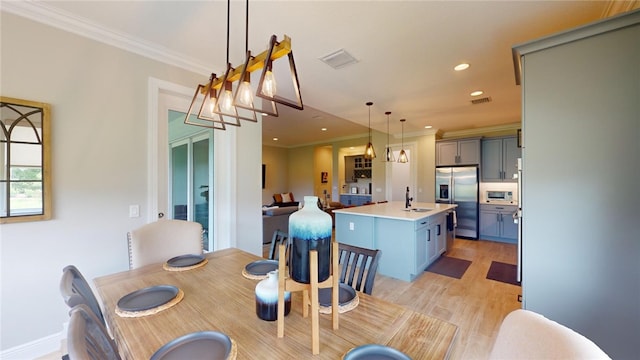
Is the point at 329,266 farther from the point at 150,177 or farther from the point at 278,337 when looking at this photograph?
the point at 150,177

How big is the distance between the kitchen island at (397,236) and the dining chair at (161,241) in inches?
94.1

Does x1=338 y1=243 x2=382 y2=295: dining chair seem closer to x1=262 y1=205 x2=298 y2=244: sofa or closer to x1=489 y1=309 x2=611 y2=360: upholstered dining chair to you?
x1=489 y1=309 x2=611 y2=360: upholstered dining chair

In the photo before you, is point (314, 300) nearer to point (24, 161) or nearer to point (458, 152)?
point (24, 161)

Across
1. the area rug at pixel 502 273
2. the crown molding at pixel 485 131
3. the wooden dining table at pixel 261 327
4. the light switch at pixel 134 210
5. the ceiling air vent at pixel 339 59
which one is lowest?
the area rug at pixel 502 273

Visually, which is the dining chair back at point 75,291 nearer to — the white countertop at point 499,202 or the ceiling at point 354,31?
the ceiling at point 354,31

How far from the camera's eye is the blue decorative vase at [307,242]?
3.01ft

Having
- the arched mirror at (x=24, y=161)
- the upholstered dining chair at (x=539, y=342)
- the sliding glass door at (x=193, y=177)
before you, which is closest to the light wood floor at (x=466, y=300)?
the upholstered dining chair at (x=539, y=342)

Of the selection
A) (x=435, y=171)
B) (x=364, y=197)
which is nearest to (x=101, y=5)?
(x=435, y=171)

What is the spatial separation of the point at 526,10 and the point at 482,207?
4.85 metres

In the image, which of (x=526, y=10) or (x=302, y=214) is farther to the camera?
(x=526, y=10)

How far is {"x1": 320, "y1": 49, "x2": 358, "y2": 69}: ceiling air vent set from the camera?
2.57 meters

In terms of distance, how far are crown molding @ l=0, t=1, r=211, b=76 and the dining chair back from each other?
A: 6.83 ft

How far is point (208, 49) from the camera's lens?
249 centimetres

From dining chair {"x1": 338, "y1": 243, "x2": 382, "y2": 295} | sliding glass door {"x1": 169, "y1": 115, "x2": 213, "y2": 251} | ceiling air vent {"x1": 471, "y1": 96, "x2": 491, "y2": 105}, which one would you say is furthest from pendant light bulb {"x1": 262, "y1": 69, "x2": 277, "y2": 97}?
ceiling air vent {"x1": 471, "y1": 96, "x2": 491, "y2": 105}
